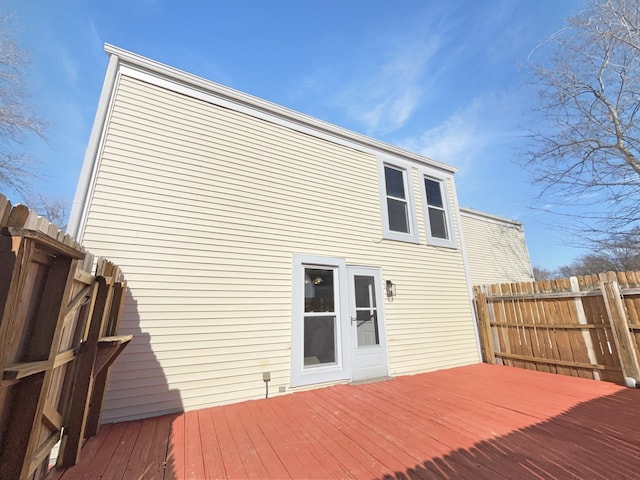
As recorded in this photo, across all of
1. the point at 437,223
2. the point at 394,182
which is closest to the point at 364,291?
the point at 394,182

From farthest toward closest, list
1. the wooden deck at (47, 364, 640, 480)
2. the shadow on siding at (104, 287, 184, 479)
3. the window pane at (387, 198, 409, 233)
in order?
the window pane at (387, 198, 409, 233), the shadow on siding at (104, 287, 184, 479), the wooden deck at (47, 364, 640, 480)

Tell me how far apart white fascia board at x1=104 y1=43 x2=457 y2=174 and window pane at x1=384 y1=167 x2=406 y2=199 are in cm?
43

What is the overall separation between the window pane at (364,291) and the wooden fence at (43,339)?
3.66 metres

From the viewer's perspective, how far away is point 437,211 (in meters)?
6.81

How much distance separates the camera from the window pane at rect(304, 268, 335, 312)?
458cm

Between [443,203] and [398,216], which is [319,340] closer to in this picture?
[398,216]

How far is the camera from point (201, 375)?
3555 millimetres

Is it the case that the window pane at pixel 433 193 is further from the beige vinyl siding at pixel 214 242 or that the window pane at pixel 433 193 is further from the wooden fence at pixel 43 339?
the wooden fence at pixel 43 339

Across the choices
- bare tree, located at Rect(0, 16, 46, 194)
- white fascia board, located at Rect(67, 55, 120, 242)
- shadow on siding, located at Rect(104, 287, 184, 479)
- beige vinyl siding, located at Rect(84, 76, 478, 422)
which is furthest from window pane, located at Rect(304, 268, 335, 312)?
bare tree, located at Rect(0, 16, 46, 194)

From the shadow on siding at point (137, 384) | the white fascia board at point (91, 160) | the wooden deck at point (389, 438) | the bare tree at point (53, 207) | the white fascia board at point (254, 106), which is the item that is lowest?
the wooden deck at point (389, 438)

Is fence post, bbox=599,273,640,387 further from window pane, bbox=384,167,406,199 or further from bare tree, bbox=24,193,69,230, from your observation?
bare tree, bbox=24,193,69,230

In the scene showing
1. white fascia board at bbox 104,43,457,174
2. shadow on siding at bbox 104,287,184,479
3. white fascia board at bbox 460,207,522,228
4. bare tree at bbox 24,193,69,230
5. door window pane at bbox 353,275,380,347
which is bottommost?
shadow on siding at bbox 104,287,184,479

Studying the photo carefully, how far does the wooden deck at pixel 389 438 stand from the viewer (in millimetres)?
2102

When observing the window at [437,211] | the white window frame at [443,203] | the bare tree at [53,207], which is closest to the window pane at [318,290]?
the white window frame at [443,203]
